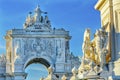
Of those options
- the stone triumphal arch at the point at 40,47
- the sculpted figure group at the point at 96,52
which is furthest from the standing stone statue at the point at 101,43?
the stone triumphal arch at the point at 40,47

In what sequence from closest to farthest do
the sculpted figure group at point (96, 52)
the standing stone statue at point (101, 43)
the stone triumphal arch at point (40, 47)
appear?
the sculpted figure group at point (96, 52) → the standing stone statue at point (101, 43) → the stone triumphal arch at point (40, 47)

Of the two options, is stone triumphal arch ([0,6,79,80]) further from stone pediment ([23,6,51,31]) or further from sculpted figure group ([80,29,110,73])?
sculpted figure group ([80,29,110,73])

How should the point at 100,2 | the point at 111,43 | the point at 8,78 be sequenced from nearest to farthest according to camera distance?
the point at 111,43 → the point at 100,2 → the point at 8,78

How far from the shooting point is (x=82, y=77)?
16.3m

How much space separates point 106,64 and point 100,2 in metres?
3.24

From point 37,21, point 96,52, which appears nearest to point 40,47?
point 37,21

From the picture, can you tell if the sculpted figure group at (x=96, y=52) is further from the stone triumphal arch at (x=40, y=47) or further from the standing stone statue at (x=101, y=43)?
the stone triumphal arch at (x=40, y=47)

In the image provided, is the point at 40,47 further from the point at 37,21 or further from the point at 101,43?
the point at 101,43

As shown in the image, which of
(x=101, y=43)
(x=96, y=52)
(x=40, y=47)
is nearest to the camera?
Answer: (x=101, y=43)

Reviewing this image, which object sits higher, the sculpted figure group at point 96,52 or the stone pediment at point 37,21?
the stone pediment at point 37,21

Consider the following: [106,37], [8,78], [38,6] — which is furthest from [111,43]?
[38,6]

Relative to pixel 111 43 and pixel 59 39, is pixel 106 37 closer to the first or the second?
pixel 111 43

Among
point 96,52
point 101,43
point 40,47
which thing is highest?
point 40,47

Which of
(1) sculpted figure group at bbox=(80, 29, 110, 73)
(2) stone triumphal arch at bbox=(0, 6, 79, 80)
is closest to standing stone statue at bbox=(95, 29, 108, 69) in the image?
(1) sculpted figure group at bbox=(80, 29, 110, 73)
